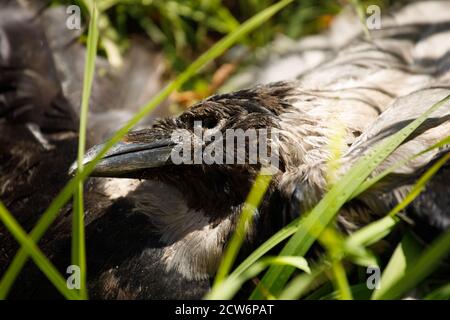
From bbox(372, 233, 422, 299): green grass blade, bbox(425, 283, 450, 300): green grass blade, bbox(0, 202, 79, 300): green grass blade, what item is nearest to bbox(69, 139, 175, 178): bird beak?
bbox(0, 202, 79, 300): green grass blade

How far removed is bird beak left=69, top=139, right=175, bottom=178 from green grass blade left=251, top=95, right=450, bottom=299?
1.77ft

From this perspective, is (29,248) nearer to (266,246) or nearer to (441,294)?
(266,246)

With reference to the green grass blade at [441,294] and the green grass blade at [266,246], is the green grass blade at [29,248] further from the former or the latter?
the green grass blade at [441,294]

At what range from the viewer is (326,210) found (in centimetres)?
148

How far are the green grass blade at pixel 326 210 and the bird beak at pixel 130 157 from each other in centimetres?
54

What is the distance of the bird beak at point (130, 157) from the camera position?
5.95ft

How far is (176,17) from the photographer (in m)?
3.40

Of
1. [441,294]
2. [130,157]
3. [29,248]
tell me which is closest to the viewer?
[29,248]

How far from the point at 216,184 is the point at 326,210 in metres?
0.50

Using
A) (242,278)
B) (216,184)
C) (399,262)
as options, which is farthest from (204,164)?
(399,262)

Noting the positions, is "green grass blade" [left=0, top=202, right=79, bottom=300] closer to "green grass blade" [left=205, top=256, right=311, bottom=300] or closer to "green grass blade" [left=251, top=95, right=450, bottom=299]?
"green grass blade" [left=205, top=256, right=311, bottom=300]

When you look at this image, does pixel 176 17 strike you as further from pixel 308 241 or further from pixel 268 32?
pixel 308 241

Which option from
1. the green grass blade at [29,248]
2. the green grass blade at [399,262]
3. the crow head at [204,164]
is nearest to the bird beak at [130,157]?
the crow head at [204,164]
